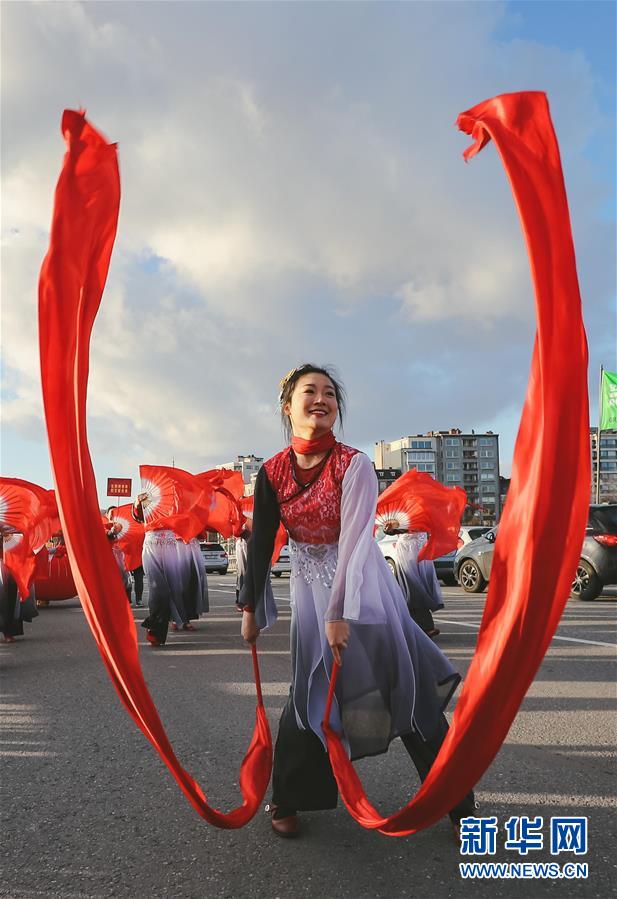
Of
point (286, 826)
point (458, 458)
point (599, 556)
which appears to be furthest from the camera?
point (458, 458)

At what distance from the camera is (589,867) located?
8.76 feet

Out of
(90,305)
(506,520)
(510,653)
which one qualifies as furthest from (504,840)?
(90,305)

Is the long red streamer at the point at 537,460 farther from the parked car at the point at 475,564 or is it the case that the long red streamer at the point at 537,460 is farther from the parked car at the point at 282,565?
the parked car at the point at 282,565

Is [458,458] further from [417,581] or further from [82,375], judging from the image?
[82,375]

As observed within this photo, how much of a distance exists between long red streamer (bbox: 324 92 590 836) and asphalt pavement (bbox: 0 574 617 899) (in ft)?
2.70

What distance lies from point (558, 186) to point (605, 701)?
4.61 m

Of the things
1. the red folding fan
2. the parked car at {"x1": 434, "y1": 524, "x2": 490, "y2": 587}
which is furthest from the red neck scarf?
the parked car at {"x1": 434, "y1": 524, "x2": 490, "y2": 587}

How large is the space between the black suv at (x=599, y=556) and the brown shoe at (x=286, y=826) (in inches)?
398

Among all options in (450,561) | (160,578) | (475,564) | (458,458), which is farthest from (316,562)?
(458,458)

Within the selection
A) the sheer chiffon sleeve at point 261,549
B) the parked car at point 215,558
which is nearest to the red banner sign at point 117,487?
the parked car at point 215,558

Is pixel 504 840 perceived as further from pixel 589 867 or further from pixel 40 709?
pixel 40 709

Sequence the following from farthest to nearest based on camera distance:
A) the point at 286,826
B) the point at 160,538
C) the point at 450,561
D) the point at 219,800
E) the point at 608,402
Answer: the point at 608,402 < the point at 450,561 < the point at 160,538 < the point at 219,800 < the point at 286,826

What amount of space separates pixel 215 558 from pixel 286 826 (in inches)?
1218

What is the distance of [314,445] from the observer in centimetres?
310
